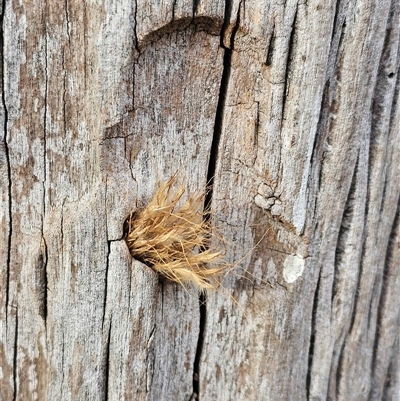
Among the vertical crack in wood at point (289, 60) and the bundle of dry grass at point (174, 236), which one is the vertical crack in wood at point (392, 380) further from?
the vertical crack in wood at point (289, 60)

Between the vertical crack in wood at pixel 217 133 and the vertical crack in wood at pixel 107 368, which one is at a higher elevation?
the vertical crack in wood at pixel 217 133

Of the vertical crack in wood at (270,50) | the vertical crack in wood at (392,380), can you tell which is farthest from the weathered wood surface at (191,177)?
the vertical crack in wood at (392,380)

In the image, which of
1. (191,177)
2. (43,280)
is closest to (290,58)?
(191,177)

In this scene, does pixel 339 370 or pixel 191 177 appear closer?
pixel 191 177

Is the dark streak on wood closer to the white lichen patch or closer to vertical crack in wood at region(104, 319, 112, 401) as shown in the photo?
the white lichen patch

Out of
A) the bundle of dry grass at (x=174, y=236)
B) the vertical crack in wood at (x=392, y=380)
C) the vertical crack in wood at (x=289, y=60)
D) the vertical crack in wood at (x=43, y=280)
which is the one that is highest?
the vertical crack in wood at (x=289, y=60)

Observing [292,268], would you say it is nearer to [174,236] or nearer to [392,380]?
[174,236]

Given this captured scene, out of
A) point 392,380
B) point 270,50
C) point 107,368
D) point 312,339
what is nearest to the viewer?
point 270,50
